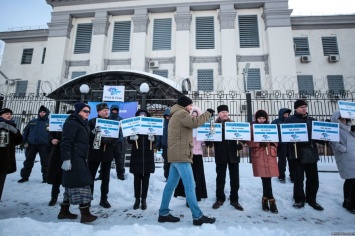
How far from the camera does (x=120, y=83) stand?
40.8ft

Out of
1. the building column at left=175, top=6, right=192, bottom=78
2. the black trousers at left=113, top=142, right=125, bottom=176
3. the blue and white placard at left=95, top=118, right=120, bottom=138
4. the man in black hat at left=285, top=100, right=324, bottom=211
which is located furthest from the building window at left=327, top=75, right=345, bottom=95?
the blue and white placard at left=95, top=118, right=120, bottom=138

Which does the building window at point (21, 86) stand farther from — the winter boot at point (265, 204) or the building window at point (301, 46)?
the building window at point (301, 46)

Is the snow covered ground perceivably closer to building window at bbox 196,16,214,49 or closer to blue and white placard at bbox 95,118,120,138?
blue and white placard at bbox 95,118,120,138

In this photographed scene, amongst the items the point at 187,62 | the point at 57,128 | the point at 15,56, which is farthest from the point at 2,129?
the point at 15,56

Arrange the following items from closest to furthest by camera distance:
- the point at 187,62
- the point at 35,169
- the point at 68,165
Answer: the point at 68,165
the point at 35,169
the point at 187,62

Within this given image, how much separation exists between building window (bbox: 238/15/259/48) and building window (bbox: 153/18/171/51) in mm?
5960

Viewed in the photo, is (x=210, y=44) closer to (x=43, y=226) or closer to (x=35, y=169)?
(x=35, y=169)

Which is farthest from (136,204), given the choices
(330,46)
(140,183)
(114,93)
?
(330,46)

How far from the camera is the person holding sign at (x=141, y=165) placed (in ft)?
14.6

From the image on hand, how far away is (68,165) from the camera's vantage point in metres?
3.52

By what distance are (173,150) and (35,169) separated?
22.3ft

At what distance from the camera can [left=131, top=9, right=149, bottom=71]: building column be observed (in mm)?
17250

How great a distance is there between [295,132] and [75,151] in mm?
4360

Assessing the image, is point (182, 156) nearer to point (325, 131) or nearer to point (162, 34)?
point (325, 131)
